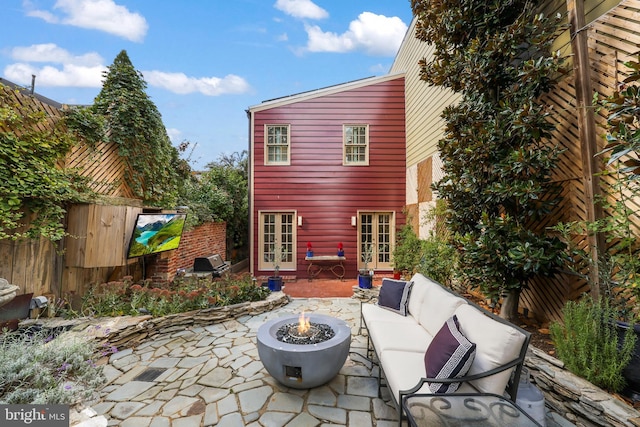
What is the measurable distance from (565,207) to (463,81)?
1.84 m

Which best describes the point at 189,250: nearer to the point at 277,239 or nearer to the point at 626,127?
the point at 277,239

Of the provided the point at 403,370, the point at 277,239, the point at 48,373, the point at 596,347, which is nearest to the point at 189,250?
the point at 277,239

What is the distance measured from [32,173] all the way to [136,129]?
1882 millimetres

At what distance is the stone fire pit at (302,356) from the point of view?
2.48m

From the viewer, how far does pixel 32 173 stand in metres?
3.31

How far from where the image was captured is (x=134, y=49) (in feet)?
16.1

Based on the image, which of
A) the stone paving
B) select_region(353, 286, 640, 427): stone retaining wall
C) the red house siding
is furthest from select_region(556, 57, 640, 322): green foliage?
the red house siding

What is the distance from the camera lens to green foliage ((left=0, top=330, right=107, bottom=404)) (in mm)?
2078

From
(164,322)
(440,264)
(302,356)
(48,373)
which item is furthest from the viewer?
(440,264)

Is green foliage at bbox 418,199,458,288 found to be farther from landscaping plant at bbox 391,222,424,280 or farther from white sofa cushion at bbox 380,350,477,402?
white sofa cushion at bbox 380,350,477,402

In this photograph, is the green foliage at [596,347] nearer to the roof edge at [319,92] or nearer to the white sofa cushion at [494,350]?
the white sofa cushion at [494,350]

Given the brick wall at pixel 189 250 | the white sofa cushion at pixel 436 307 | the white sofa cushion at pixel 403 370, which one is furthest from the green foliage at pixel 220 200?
the white sofa cushion at pixel 403 370

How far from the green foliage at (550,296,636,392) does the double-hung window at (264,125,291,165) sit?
7.08m

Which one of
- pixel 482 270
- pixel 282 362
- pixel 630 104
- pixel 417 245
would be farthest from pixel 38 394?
pixel 417 245
